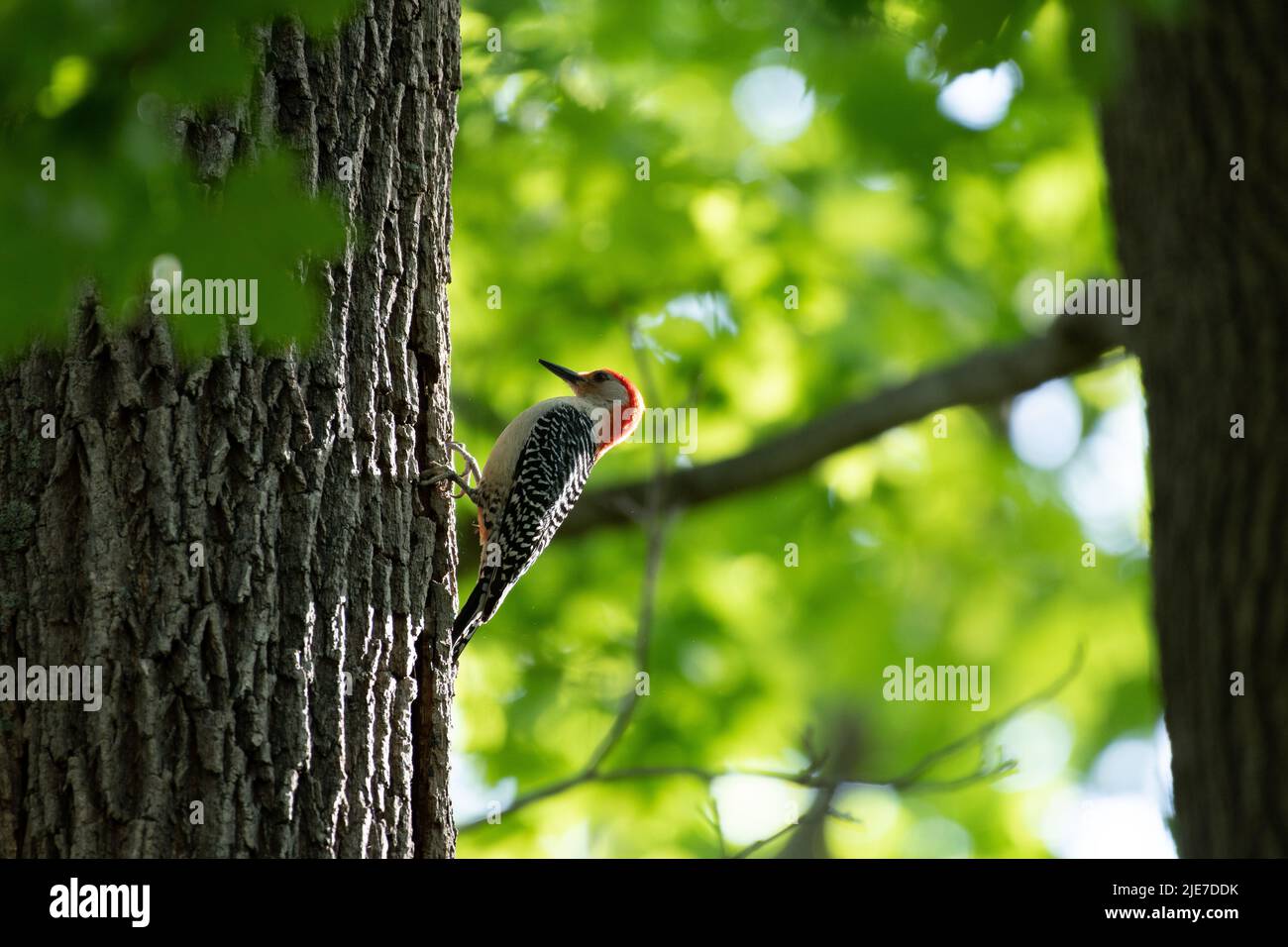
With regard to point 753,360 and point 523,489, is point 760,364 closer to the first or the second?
point 753,360

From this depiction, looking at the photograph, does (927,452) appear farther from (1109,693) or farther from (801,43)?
(801,43)

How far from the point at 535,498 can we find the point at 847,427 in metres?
2.23

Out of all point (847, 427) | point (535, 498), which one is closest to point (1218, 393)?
point (535, 498)

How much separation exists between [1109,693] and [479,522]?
5880 millimetres

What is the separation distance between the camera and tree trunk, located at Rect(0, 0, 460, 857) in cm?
257

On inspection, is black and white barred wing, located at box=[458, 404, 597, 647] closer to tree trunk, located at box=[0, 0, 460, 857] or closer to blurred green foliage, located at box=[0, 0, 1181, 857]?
blurred green foliage, located at box=[0, 0, 1181, 857]

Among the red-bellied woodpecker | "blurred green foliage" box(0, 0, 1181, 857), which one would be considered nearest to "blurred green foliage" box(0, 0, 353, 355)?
the red-bellied woodpecker

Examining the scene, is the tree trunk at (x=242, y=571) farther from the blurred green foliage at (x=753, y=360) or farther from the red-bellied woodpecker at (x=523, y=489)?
the blurred green foliage at (x=753, y=360)

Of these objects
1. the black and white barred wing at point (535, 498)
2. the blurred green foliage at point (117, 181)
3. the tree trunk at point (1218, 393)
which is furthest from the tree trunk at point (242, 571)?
the tree trunk at point (1218, 393)

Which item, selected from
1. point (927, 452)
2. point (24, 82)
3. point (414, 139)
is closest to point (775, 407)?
point (927, 452)

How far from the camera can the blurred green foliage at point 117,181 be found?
155 centimetres

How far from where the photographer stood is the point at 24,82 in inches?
60.7

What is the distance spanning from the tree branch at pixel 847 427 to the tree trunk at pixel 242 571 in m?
3.32

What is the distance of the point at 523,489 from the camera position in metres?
5.29
